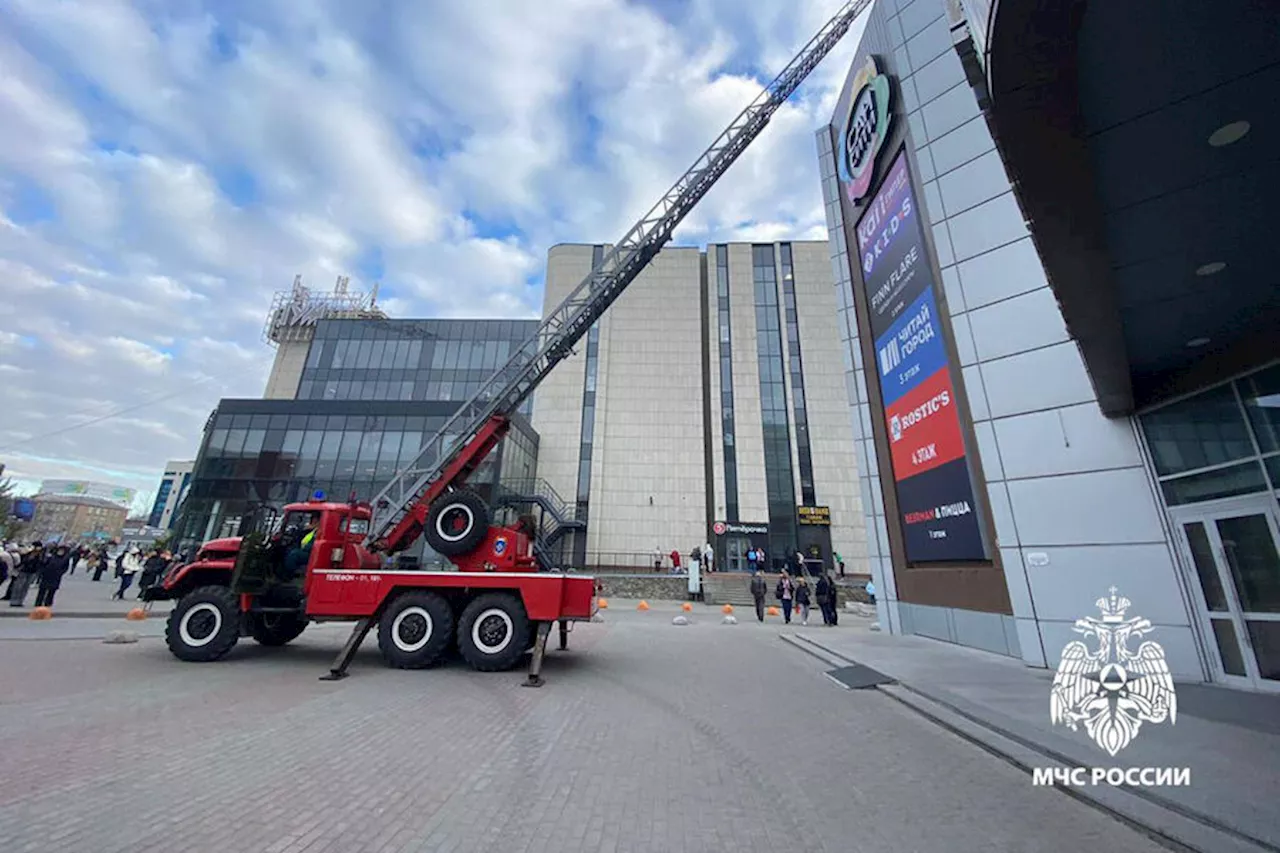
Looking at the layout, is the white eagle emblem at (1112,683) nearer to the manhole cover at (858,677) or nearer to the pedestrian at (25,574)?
the manhole cover at (858,677)

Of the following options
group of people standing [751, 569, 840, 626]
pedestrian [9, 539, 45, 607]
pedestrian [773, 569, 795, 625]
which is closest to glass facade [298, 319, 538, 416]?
pedestrian [9, 539, 45, 607]

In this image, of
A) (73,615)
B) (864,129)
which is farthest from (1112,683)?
(73,615)

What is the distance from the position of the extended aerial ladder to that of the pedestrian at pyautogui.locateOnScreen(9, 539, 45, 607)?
11.2 meters

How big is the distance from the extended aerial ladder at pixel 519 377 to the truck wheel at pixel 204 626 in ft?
7.97

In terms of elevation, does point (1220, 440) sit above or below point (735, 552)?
above

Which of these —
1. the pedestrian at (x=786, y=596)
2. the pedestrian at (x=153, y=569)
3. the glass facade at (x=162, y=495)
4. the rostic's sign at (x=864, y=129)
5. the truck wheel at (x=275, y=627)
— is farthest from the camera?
the glass facade at (x=162, y=495)

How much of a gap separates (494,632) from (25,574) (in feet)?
50.4

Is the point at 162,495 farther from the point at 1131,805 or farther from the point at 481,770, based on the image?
the point at 1131,805

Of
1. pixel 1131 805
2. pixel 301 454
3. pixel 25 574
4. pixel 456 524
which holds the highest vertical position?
pixel 301 454

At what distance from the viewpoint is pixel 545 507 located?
1320 inches

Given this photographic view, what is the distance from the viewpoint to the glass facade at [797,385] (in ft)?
127

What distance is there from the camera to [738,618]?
2105cm

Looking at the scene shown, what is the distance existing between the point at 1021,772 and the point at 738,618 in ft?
56.4

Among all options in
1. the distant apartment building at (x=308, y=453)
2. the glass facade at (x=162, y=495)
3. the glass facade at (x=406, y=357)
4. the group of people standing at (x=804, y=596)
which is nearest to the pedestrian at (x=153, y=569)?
the distant apartment building at (x=308, y=453)
